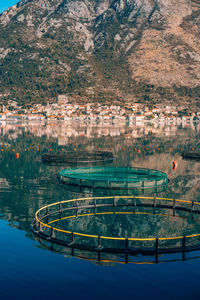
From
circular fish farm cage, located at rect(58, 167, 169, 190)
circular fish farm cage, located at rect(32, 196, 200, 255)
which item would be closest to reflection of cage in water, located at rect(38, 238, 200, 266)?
circular fish farm cage, located at rect(32, 196, 200, 255)

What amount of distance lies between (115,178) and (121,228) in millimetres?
21423

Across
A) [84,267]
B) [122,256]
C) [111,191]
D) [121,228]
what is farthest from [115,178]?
[84,267]

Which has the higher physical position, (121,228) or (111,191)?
(111,191)

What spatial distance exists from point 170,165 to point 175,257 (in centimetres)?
5644

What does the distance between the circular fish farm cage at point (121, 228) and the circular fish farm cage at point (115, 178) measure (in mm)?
5870

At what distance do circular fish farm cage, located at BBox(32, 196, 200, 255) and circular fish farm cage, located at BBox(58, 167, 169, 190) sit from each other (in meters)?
5.87

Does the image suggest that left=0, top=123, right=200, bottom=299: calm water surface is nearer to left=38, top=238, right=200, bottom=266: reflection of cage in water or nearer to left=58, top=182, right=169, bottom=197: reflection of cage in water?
left=38, top=238, right=200, bottom=266: reflection of cage in water

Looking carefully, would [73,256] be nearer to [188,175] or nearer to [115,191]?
[115,191]

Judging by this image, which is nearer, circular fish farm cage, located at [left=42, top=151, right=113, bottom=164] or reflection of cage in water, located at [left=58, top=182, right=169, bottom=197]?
reflection of cage in water, located at [left=58, top=182, right=169, bottom=197]

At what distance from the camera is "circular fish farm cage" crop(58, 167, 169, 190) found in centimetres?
5650

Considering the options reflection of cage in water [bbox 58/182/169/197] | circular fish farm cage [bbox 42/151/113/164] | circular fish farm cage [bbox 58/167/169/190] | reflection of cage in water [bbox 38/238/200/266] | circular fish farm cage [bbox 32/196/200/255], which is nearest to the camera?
reflection of cage in water [bbox 38/238/200/266]

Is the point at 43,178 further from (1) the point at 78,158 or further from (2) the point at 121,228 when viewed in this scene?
(2) the point at 121,228

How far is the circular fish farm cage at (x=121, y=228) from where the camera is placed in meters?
32.3

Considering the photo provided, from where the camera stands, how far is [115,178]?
60344 millimetres
